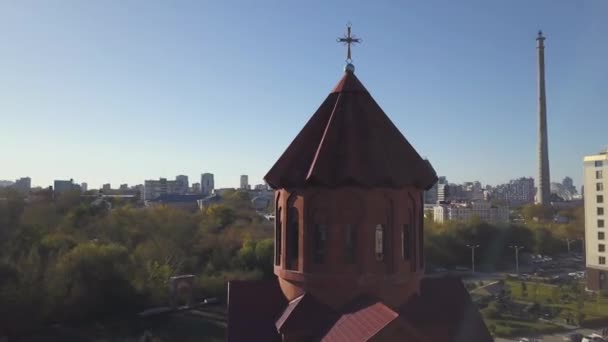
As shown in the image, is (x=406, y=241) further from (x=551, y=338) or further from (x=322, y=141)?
(x=551, y=338)

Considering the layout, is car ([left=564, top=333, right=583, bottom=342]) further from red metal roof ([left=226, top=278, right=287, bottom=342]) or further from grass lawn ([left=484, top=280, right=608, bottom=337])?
red metal roof ([left=226, top=278, right=287, bottom=342])

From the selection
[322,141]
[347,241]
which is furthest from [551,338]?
[322,141]

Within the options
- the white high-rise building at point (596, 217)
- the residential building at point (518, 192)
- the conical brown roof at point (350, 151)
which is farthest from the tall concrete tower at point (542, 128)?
the conical brown roof at point (350, 151)

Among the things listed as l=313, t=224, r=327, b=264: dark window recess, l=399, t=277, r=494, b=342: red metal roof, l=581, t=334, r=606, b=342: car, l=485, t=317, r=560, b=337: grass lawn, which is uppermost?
l=313, t=224, r=327, b=264: dark window recess

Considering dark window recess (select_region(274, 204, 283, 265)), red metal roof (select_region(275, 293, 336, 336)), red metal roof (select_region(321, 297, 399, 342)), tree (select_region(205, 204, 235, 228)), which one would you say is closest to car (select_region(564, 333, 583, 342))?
dark window recess (select_region(274, 204, 283, 265))

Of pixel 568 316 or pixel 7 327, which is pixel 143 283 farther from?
pixel 568 316

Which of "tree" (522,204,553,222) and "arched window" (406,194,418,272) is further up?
"arched window" (406,194,418,272)
